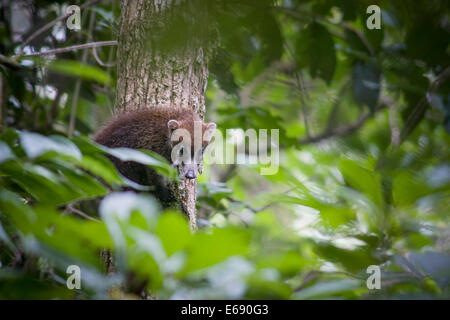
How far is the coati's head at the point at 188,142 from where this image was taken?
12.5ft

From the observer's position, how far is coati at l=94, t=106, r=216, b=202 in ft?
11.6

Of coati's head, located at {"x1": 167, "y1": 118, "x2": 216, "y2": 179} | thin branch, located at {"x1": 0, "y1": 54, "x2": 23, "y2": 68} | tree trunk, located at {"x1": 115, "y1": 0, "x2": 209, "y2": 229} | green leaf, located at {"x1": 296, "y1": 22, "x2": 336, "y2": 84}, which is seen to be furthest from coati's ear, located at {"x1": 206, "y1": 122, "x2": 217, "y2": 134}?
thin branch, located at {"x1": 0, "y1": 54, "x2": 23, "y2": 68}

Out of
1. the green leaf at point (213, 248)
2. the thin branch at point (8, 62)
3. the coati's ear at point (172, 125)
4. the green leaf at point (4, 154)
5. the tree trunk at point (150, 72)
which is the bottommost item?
the green leaf at point (213, 248)

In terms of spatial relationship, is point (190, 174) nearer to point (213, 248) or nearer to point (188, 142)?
point (188, 142)

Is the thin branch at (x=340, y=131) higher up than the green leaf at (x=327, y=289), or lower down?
higher up

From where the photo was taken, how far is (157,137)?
157 inches

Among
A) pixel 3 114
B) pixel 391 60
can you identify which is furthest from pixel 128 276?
pixel 3 114

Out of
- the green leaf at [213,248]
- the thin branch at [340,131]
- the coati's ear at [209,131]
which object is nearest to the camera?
the green leaf at [213,248]

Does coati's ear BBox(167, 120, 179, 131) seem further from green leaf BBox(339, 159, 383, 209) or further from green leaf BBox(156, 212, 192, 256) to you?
green leaf BBox(156, 212, 192, 256)

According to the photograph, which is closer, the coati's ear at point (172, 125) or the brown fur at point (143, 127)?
the brown fur at point (143, 127)

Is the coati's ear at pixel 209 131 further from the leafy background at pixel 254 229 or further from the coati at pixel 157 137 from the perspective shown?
the leafy background at pixel 254 229

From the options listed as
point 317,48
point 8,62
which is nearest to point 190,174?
point 317,48

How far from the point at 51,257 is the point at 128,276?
209 millimetres

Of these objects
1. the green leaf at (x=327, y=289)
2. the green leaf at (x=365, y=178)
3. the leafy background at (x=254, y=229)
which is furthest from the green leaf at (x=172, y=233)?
the green leaf at (x=365, y=178)
